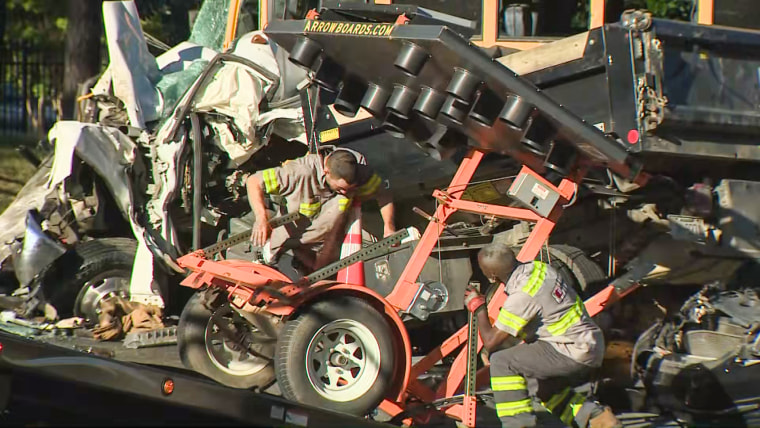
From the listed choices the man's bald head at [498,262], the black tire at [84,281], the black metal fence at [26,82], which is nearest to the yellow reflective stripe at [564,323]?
the man's bald head at [498,262]

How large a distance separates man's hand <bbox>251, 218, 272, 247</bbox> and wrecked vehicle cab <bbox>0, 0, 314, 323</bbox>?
1.29 m

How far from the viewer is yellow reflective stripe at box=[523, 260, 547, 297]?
6203 millimetres

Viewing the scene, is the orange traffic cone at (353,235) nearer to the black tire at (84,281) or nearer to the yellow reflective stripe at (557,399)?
the yellow reflective stripe at (557,399)

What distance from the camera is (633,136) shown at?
6074mm

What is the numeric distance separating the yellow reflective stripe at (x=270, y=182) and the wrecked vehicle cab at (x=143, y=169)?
1.01 m

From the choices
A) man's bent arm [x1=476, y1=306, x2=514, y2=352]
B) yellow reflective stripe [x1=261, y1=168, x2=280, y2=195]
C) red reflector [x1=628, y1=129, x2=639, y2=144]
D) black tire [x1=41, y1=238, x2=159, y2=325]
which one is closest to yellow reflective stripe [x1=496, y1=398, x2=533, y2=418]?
man's bent arm [x1=476, y1=306, x2=514, y2=352]

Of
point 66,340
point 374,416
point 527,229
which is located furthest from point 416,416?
point 66,340

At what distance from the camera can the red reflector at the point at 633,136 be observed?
6.06 m

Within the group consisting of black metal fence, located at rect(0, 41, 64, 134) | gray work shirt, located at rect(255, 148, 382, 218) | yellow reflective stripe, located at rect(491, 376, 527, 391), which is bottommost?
black metal fence, located at rect(0, 41, 64, 134)

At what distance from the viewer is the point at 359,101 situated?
7004mm

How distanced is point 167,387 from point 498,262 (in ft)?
7.91

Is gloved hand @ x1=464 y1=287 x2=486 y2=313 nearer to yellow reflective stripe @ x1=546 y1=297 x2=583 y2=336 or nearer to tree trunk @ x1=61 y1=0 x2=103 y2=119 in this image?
yellow reflective stripe @ x1=546 y1=297 x2=583 y2=336

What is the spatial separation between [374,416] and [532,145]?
212 centimetres

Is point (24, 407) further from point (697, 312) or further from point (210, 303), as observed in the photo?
point (697, 312)
